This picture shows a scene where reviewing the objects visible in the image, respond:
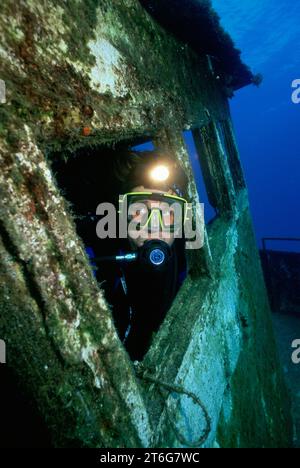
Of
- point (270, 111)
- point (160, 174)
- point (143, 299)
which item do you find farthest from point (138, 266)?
point (270, 111)

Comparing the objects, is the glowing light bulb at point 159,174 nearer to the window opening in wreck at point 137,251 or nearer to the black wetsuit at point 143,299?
the window opening in wreck at point 137,251

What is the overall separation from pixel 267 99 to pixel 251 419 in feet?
285

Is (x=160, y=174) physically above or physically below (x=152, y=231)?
above

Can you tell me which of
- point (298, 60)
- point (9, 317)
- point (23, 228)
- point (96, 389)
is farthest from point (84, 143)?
point (298, 60)

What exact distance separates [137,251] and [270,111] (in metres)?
95.2

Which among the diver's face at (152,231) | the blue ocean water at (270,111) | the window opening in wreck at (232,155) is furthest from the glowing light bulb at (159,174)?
the blue ocean water at (270,111)

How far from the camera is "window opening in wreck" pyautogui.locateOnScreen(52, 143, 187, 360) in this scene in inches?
104

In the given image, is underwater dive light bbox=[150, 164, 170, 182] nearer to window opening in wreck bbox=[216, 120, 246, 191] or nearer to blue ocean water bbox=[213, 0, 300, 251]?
window opening in wreck bbox=[216, 120, 246, 191]

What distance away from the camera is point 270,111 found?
8369 cm

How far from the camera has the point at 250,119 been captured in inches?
3570

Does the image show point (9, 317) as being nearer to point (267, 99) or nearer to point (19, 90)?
point (19, 90)

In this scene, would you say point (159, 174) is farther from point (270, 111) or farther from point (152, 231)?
point (270, 111)

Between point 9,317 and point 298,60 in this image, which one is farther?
point 298,60

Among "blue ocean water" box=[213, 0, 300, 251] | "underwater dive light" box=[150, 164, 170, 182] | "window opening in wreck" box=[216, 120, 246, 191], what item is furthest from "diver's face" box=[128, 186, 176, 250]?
"blue ocean water" box=[213, 0, 300, 251]
